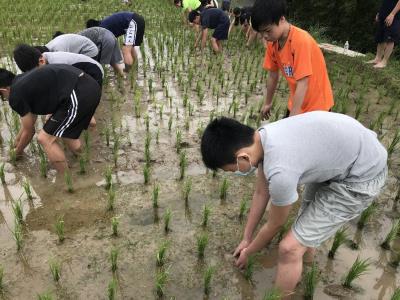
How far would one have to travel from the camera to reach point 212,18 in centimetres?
748

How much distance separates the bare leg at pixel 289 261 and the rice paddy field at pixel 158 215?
0.46ft

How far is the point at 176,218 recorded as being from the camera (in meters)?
3.02

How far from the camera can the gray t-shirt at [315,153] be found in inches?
68.7

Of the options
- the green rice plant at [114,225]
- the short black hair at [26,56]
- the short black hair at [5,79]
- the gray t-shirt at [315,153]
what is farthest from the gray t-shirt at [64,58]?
the gray t-shirt at [315,153]

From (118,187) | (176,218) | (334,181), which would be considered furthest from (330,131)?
(118,187)

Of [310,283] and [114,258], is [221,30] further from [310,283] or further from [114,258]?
[310,283]

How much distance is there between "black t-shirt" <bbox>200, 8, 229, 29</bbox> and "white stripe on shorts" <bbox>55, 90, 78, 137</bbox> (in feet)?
15.5

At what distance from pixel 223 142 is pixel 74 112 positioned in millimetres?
2020

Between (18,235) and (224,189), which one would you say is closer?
(18,235)

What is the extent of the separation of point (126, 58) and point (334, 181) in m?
4.83

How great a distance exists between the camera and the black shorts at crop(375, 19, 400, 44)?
557 centimetres

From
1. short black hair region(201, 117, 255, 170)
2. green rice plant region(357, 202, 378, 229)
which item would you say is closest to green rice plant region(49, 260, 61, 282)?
short black hair region(201, 117, 255, 170)

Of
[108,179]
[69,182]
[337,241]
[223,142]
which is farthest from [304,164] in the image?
[69,182]

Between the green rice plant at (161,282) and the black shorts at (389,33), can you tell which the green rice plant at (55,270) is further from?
the black shorts at (389,33)
